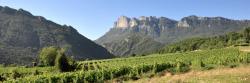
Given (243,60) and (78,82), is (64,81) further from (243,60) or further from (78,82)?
(243,60)

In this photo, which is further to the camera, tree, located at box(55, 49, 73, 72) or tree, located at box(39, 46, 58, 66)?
tree, located at box(39, 46, 58, 66)

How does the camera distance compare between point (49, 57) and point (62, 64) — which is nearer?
point (62, 64)

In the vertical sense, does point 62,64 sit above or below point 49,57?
below

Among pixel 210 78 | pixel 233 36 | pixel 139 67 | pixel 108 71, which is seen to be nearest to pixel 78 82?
pixel 108 71

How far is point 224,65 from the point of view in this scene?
2047 inches

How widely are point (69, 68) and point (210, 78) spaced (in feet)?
155

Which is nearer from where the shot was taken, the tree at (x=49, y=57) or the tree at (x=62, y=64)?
the tree at (x=62, y=64)

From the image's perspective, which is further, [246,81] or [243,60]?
[243,60]

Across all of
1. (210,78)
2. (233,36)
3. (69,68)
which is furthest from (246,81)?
(233,36)

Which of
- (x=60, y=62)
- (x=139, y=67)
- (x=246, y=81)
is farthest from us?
(x=60, y=62)

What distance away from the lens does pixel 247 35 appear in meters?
151

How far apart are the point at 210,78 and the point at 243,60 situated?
1867cm

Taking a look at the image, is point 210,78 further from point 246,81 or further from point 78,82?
point 78,82

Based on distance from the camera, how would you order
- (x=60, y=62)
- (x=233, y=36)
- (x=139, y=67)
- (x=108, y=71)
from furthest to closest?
(x=233, y=36), (x=60, y=62), (x=139, y=67), (x=108, y=71)
